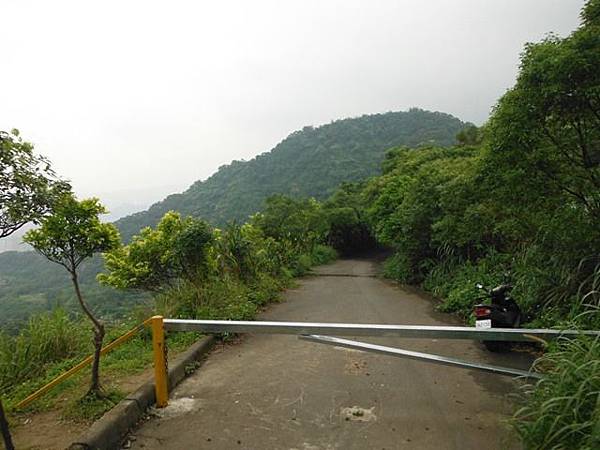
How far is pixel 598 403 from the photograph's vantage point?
2.38 metres

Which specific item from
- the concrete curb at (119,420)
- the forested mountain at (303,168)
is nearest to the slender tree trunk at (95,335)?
the concrete curb at (119,420)

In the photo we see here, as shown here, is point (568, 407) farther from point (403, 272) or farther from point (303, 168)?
A: point (303, 168)

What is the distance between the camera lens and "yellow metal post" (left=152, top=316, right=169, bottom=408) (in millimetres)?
3770

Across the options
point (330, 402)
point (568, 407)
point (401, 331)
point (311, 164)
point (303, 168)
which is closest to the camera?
point (568, 407)

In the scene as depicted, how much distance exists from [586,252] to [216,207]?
3661 centimetres

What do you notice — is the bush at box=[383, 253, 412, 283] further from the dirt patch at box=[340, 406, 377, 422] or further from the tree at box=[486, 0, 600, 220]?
the dirt patch at box=[340, 406, 377, 422]

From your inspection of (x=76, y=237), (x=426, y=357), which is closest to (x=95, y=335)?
(x=76, y=237)

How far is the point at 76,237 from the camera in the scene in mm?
3598

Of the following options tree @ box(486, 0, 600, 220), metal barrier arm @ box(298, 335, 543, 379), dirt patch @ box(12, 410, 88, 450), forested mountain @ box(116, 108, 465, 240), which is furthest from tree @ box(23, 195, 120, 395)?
forested mountain @ box(116, 108, 465, 240)

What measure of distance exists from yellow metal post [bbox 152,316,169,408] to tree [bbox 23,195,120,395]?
48 centimetres

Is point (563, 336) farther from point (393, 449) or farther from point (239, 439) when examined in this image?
point (239, 439)

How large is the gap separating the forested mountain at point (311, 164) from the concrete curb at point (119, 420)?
105ft

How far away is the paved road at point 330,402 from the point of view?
3330 mm

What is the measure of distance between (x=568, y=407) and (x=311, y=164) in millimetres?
49726
